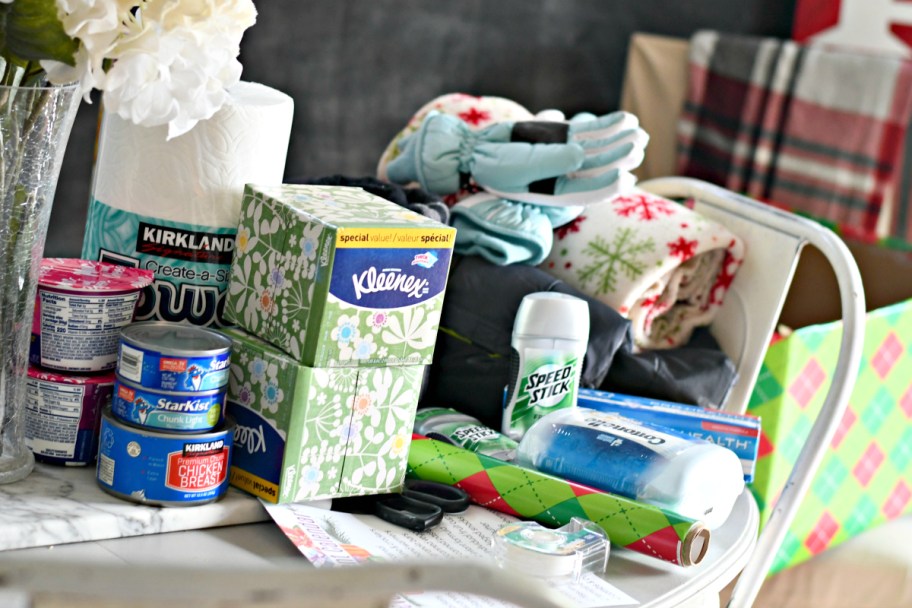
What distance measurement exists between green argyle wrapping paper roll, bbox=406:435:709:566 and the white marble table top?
160 mm

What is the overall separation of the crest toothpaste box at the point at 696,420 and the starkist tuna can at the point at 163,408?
432 millimetres

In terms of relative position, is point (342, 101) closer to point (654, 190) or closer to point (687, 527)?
point (654, 190)

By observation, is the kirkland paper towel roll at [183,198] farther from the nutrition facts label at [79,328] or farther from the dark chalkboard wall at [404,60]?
the dark chalkboard wall at [404,60]

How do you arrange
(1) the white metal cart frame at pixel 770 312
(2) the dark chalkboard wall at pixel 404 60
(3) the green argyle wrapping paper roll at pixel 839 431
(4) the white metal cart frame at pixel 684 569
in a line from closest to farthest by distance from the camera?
(4) the white metal cart frame at pixel 684 569
(1) the white metal cart frame at pixel 770 312
(3) the green argyle wrapping paper roll at pixel 839 431
(2) the dark chalkboard wall at pixel 404 60

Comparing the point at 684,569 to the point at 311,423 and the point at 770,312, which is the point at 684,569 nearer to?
the point at 311,423

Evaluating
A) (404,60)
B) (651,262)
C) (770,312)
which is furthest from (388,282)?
(404,60)

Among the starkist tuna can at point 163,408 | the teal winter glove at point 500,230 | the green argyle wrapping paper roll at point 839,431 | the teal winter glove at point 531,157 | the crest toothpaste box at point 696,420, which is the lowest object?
the green argyle wrapping paper roll at point 839,431

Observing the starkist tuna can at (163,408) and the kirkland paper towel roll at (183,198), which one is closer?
the starkist tuna can at (163,408)

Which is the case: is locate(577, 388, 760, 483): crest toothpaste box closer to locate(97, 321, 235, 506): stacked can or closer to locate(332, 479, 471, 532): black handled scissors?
locate(332, 479, 471, 532): black handled scissors

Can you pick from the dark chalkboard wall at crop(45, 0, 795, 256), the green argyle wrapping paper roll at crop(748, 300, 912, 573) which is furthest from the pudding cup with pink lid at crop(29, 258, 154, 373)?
the dark chalkboard wall at crop(45, 0, 795, 256)

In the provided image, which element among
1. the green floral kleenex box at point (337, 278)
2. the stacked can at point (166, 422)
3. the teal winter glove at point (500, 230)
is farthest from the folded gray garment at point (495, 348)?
the stacked can at point (166, 422)

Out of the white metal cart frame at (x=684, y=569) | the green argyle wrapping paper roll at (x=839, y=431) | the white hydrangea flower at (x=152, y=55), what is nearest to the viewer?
the white metal cart frame at (x=684, y=569)

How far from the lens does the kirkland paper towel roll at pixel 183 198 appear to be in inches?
32.6

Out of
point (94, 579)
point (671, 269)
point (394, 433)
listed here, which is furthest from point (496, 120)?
point (94, 579)
